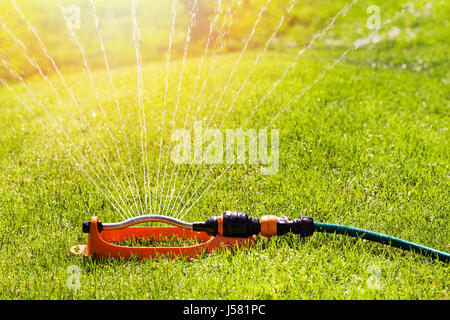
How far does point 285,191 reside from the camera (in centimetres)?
367

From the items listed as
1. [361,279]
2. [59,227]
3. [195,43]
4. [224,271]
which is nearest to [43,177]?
[59,227]

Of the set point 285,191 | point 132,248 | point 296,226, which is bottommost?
point 132,248

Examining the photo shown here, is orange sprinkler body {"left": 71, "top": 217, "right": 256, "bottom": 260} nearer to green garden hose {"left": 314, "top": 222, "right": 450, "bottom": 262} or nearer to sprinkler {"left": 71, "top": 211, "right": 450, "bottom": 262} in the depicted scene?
sprinkler {"left": 71, "top": 211, "right": 450, "bottom": 262}

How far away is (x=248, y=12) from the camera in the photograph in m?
12.0

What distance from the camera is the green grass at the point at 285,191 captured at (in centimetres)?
257

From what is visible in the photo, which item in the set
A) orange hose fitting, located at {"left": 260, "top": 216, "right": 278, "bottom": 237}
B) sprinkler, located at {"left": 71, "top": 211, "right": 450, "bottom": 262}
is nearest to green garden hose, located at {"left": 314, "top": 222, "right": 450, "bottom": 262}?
sprinkler, located at {"left": 71, "top": 211, "right": 450, "bottom": 262}

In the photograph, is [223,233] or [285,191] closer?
[223,233]

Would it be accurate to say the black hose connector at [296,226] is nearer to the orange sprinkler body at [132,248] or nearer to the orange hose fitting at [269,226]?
the orange hose fitting at [269,226]

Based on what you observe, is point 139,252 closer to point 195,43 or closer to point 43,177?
point 43,177

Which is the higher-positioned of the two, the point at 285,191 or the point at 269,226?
the point at 285,191

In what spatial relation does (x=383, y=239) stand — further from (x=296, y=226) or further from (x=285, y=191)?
(x=285, y=191)

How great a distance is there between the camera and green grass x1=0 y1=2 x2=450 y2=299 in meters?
2.57

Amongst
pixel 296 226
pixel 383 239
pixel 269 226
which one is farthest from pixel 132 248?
pixel 383 239

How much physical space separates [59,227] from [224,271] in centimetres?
131
